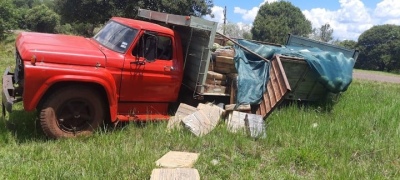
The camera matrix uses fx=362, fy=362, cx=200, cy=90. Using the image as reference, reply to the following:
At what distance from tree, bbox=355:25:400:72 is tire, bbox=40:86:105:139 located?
49.3 meters

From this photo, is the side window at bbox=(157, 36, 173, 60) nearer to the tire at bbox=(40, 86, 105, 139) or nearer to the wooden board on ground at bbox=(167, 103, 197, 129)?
the wooden board on ground at bbox=(167, 103, 197, 129)

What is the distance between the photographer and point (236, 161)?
5.05m

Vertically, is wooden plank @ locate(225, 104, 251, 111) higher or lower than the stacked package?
lower

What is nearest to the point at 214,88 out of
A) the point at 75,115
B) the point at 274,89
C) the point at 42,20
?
the point at 274,89

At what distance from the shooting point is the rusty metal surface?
22.5 feet

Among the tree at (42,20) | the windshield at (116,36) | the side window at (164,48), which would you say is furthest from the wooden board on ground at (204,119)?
the tree at (42,20)

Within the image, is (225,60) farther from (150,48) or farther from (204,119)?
(150,48)

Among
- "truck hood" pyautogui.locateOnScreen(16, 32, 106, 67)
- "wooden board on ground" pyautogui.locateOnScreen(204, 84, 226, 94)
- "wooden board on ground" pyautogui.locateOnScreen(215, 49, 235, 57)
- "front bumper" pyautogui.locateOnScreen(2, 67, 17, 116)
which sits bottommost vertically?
"front bumper" pyautogui.locateOnScreen(2, 67, 17, 116)

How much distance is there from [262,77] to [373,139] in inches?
92.2

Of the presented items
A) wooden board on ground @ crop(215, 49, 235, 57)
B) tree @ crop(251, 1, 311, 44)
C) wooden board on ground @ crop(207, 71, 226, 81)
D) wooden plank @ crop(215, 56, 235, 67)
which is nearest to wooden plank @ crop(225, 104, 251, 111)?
wooden board on ground @ crop(207, 71, 226, 81)

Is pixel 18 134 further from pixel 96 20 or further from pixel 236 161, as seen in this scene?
pixel 96 20

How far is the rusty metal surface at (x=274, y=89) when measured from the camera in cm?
687

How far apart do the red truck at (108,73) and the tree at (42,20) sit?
4107 cm

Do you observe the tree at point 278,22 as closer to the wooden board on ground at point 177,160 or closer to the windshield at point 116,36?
the windshield at point 116,36
